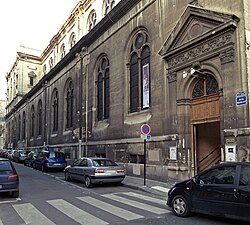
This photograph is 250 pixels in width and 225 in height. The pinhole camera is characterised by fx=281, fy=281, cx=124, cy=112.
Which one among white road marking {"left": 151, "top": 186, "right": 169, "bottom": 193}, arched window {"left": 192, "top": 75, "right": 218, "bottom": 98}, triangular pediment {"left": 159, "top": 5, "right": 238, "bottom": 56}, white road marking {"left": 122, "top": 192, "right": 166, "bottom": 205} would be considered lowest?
white road marking {"left": 122, "top": 192, "right": 166, "bottom": 205}

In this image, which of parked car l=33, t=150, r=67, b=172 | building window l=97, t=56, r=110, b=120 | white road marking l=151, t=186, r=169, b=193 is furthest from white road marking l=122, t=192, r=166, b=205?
parked car l=33, t=150, r=67, b=172

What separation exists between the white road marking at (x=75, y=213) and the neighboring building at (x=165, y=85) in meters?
5.83

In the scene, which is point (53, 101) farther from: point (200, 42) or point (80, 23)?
point (200, 42)

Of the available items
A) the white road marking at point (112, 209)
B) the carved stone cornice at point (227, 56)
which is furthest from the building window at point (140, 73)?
the white road marking at point (112, 209)

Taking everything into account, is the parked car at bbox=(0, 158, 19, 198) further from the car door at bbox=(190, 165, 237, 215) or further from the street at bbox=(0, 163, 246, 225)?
the car door at bbox=(190, 165, 237, 215)

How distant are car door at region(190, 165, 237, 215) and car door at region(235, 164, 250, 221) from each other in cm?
12

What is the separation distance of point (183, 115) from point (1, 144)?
9524 centimetres

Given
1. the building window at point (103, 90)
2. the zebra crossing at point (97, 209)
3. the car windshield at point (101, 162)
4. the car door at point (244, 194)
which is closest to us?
the car door at point (244, 194)

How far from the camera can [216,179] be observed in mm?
6887

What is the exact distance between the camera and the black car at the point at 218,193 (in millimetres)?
6172

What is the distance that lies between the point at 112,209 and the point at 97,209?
1.45ft

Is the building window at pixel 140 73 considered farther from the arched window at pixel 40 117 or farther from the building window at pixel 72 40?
the arched window at pixel 40 117

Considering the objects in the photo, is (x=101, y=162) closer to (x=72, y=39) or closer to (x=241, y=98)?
(x=241, y=98)

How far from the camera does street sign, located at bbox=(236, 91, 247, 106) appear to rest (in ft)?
33.6
